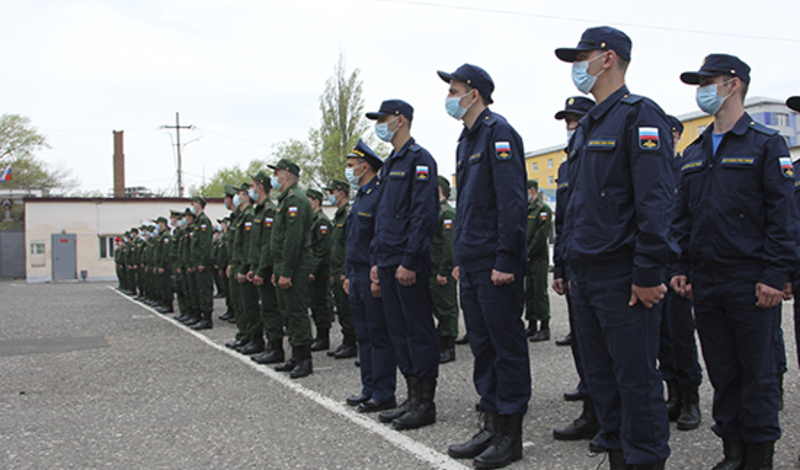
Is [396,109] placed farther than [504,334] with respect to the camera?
Yes

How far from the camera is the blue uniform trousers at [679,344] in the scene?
14.5 feet

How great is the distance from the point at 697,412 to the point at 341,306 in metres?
4.96

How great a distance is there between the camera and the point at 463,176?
13.5 feet

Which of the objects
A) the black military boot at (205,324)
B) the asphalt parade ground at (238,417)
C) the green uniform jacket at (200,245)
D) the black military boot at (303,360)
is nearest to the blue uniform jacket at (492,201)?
the asphalt parade ground at (238,417)

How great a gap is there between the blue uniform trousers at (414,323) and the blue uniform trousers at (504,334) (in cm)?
72

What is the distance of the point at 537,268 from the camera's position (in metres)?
8.78

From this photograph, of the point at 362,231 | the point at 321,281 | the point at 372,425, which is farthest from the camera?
the point at 321,281

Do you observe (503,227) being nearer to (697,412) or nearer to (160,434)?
(697,412)

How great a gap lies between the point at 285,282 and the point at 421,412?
2495 mm

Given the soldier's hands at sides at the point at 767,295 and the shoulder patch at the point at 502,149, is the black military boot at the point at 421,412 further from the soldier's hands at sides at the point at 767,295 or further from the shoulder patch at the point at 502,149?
the soldier's hands at sides at the point at 767,295

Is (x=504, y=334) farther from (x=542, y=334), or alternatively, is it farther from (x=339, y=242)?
(x=339, y=242)

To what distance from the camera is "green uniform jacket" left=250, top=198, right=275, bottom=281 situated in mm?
7117

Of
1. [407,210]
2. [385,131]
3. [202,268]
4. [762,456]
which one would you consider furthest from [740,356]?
[202,268]

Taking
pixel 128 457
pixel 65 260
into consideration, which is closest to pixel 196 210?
pixel 128 457
